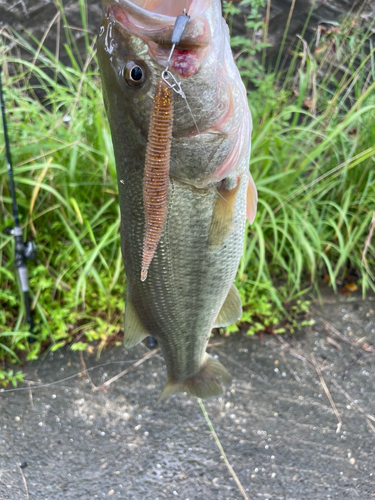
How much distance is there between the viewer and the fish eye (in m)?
0.81

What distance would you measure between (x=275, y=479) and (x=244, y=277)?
1.20m

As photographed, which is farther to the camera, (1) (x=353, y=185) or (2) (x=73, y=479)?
(1) (x=353, y=185)

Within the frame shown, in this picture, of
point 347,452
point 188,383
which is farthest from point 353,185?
point 188,383

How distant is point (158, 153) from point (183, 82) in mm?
261

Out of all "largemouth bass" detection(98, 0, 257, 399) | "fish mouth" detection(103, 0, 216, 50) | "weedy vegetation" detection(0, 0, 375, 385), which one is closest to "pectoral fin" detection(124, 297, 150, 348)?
"largemouth bass" detection(98, 0, 257, 399)

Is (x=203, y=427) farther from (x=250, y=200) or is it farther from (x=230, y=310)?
(x=250, y=200)

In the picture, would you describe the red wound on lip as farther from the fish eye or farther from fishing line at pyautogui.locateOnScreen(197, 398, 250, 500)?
fishing line at pyautogui.locateOnScreen(197, 398, 250, 500)

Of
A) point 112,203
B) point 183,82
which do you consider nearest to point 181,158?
point 183,82

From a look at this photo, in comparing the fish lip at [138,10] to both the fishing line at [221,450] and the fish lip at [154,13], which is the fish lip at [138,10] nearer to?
the fish lip at [154,13]

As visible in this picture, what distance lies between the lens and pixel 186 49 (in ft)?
2.54

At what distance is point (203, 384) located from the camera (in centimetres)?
156

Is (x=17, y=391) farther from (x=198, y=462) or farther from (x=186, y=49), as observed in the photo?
(x=186, y=49)

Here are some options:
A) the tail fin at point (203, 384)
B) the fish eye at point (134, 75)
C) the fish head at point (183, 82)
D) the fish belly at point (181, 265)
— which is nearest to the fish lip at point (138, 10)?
the fish head at point (183, 82)

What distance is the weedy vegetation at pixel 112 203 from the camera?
2377mm
